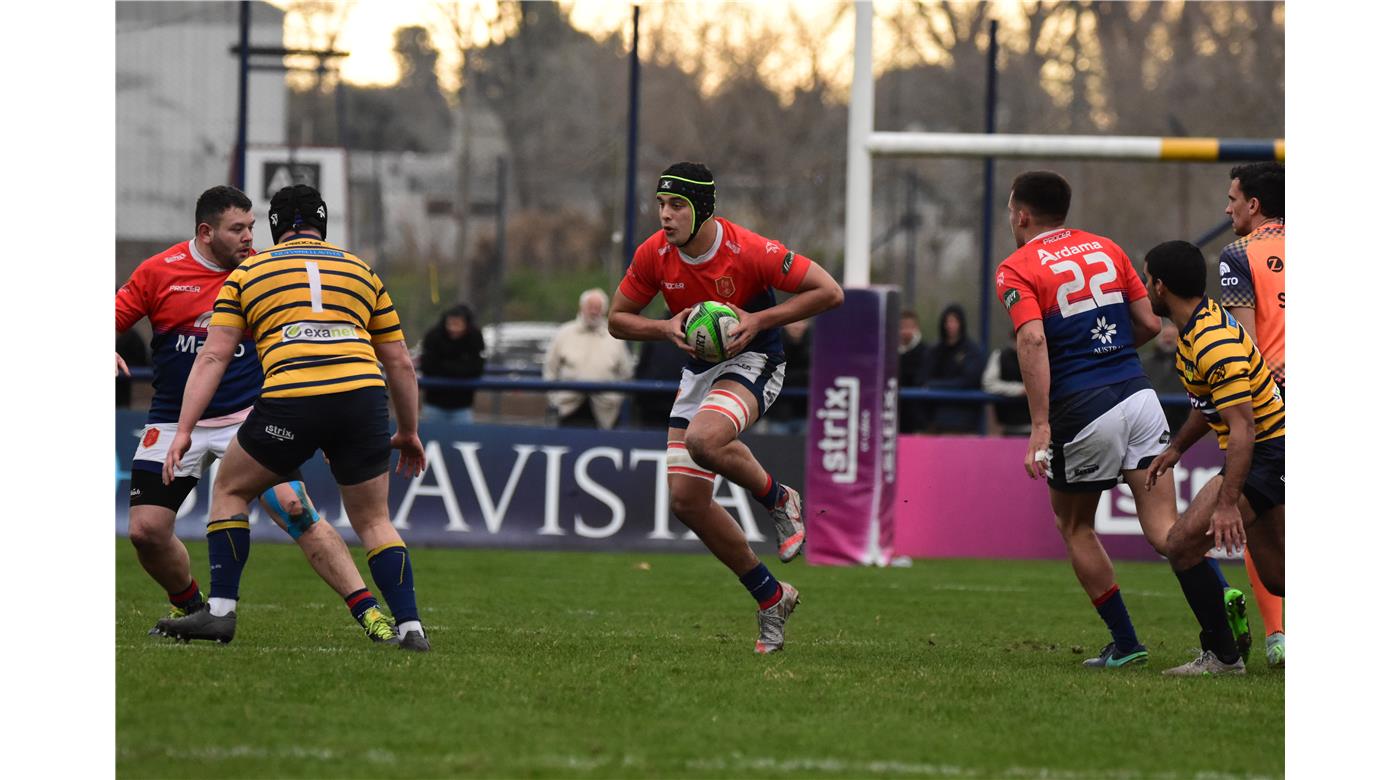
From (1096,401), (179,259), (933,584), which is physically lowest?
(933,584)

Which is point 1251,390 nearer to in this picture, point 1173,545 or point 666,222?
point 1173,545

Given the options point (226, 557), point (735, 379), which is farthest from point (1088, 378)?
point (226, 557)

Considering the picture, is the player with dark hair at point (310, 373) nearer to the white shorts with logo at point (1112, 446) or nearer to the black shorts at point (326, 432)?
the black shorts at point (326, 432)

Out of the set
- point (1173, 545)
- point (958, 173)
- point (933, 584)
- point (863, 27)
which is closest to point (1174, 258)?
point (1173, 545)

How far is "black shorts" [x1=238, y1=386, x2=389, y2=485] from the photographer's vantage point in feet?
22.3

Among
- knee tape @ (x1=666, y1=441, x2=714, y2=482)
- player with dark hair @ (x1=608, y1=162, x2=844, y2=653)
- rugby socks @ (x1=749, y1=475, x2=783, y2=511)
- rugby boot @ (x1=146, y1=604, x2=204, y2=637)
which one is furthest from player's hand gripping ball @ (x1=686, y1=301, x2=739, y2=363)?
rugby boot @ (x1=146, y1=604, x2=204, y2=637)

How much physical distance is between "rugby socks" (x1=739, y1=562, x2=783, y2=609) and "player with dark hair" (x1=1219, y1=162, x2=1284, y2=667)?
1957 millimetres

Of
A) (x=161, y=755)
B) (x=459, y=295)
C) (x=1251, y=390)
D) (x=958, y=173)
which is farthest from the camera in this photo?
(x=958, y=173)

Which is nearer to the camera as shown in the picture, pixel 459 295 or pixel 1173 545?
pixel 1173 545

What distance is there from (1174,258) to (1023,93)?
17758mm

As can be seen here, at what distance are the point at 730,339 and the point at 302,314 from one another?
184 cm

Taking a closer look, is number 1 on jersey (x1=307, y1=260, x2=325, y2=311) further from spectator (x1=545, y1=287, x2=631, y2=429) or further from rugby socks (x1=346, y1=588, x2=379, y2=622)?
spectator (x1=545, y1=287, x2=631, y2=429)

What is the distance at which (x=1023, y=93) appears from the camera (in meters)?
24.1

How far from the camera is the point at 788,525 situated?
7941 millimetres
